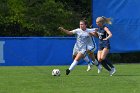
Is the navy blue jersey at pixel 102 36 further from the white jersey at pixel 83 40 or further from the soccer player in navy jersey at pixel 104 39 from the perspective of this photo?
the white jersey at pixel 83 40

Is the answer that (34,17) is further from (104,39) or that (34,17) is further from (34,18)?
(104,39)

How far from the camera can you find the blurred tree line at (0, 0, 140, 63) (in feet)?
105

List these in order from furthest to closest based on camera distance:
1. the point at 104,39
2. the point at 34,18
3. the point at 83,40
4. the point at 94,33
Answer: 1. the point at 34,18
2. the point at 83,40
3. the point at 94,33
4. the point at 104,39

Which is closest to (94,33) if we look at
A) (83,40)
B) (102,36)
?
(102,36)


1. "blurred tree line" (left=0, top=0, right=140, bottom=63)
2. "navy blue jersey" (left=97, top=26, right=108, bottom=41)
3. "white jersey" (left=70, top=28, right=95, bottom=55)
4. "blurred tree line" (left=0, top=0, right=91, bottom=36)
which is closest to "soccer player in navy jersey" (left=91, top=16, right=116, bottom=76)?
"navy blue jersey" (left=97, top=26, right=108, bottom=41)

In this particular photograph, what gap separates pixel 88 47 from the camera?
54.3 ft

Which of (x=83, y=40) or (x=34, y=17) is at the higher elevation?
(x=83, y=40)

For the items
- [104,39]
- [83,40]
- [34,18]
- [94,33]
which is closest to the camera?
[104,39]

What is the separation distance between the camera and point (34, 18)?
32625 mm

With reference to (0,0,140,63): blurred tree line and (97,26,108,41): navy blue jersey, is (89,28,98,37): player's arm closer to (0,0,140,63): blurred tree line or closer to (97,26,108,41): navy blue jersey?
(97,26,108,41): navy blue jersey

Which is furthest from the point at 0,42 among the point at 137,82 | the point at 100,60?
the point at 137,82

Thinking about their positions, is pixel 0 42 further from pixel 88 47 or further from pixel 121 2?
pixel 88 47

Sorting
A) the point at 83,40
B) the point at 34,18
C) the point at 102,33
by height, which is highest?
the point at 102,33

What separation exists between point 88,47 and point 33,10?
54.5ft
